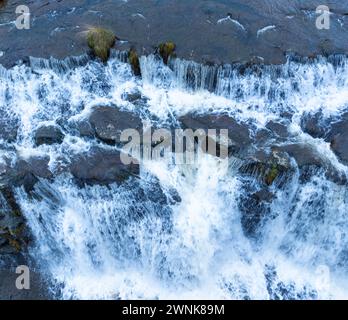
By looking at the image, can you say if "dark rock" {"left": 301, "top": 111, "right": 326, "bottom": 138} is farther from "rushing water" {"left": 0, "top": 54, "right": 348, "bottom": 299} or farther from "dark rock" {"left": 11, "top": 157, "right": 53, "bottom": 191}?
"dark rock" {"left": 11, "top": 157, "right": 53, "bottom": 191}

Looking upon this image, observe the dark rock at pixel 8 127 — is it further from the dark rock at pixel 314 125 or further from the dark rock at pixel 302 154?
the dark rock at pixel 314 125

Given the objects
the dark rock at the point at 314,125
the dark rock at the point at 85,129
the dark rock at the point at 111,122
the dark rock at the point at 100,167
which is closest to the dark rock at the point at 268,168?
the dark rock at the point at 314,125

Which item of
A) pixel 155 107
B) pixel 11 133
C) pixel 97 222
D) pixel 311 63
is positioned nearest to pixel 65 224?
pixel 97 222

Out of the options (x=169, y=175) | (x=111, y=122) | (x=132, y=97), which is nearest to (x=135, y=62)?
(x=132, y=97)

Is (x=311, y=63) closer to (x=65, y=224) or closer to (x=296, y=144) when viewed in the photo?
(x=296, y=144)

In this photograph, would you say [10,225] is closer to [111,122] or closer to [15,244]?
[15,244]

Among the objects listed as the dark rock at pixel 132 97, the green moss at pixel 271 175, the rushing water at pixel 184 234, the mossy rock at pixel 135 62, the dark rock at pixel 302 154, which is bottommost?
the rushing water at pixel 184 234

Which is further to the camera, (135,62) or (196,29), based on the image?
(196,29)
